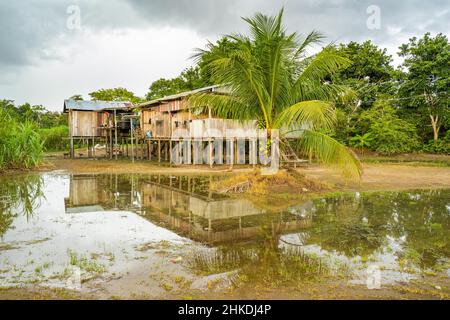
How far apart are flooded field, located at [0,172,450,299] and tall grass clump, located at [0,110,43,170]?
5.72m

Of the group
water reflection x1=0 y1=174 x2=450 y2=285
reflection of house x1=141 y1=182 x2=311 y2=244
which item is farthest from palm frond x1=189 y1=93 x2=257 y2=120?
reflection of house x1=141 y1=182 x2=311 y2=244

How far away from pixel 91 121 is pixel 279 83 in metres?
19.4

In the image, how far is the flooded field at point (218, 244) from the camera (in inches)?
163

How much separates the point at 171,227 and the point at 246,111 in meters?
4.78

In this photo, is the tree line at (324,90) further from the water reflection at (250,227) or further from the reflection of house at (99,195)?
the reflection of house at (99,195)

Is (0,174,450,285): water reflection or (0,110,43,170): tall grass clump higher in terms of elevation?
(0,110,43,170): tall grass clump

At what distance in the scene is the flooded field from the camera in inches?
163

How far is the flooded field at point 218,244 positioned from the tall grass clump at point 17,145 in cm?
572

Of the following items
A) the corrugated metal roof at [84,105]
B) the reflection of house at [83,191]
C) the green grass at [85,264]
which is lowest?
the green grass at [85,264]

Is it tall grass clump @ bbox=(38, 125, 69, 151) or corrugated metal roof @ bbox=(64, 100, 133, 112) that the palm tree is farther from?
tall grass clump @ bbox=(38, 125, 69, 151)

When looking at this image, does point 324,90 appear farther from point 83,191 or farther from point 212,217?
point 83,191

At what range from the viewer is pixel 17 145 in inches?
607

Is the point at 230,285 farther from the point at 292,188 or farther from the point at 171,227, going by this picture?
the point at 292,188

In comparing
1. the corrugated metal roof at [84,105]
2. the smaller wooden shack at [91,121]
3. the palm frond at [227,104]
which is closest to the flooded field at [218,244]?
the palm frond at [227,104]
